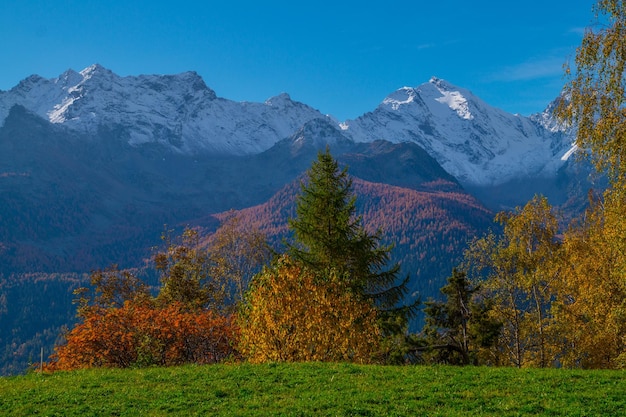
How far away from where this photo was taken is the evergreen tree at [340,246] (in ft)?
118

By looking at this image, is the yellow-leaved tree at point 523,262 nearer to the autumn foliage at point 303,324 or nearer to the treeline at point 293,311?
the treeline at point 293,311

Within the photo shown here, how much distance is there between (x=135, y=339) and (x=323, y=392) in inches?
712

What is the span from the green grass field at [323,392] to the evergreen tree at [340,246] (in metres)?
11.6

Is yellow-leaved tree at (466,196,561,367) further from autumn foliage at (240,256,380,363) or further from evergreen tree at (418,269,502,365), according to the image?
autumn foliage at (240,256,380,363)

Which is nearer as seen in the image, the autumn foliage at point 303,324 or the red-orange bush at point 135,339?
the autumn foliage at point 303,324

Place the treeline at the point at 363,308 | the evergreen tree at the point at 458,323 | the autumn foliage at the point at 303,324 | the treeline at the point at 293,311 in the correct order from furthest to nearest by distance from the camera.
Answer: the evergreen tree at the point at 458,323 < the treeline at the point at 363,308 < the treeline at the point at 293,311 < the autumn foliage at the point at 303,324

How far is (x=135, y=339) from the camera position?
3416 centimetres

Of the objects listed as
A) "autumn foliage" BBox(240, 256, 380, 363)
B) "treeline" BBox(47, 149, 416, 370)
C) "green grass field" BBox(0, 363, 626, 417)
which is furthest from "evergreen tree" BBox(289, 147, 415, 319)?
"green grass field" BBox(0, 363, 626, 417)

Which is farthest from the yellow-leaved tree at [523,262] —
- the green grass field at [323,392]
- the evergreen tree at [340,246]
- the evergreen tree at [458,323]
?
the green grass field at [323,392]

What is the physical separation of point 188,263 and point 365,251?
64.6 feet

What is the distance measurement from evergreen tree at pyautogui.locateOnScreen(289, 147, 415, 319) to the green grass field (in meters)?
11.6

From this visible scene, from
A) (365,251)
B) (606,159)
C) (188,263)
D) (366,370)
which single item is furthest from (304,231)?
(606,159)

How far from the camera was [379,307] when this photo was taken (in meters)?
36.8

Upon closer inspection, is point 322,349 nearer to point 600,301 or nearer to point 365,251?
point 365,251
